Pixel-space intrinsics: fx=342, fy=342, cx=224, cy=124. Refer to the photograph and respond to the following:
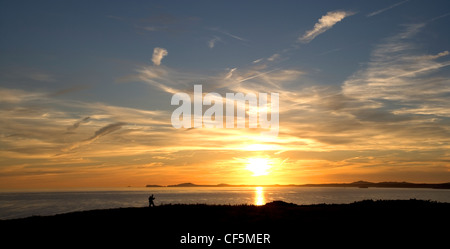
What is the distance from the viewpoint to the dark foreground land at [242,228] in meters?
21.0

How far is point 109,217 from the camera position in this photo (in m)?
29.9

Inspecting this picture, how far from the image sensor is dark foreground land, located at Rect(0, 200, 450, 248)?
21047 mm

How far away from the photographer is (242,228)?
79.4 ft

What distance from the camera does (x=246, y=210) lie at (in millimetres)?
32406
